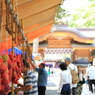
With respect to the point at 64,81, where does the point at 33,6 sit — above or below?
above

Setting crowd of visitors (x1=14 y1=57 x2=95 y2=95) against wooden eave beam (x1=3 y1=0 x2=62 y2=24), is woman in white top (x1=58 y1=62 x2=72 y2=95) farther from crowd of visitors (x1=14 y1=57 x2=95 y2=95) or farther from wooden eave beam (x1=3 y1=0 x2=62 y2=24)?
wooden eave beam (x1=3 y1=0 x2=62 y2=24)

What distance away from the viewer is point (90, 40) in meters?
16.5

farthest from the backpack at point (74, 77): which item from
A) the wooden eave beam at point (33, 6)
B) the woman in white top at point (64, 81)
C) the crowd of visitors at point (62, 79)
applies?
the wooden eave beam at point (33, 6)

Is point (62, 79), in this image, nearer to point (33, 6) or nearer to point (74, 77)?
point (74, 77)

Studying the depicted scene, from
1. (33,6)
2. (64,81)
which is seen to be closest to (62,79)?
(64,81)

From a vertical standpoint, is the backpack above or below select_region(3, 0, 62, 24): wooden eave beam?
below

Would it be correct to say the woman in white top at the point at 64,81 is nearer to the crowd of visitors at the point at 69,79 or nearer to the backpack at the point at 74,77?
the crowd of visitors at the point at 69,79

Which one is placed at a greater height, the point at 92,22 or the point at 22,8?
the point at 92,22

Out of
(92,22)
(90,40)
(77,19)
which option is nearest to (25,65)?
(90,40)

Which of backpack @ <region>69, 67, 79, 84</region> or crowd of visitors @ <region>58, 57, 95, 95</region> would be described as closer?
crowd of visitors @ <region>58, 57, 95, 95</region>

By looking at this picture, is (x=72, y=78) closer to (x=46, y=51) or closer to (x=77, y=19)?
(x=46, y=51)

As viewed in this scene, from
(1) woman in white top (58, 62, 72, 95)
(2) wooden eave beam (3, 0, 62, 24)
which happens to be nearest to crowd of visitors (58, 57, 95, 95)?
(1) woman in white top (58, 62, 72, 95)

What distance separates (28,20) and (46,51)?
1081 centimetres

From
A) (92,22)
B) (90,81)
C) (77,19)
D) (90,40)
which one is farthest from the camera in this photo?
(77,19)
